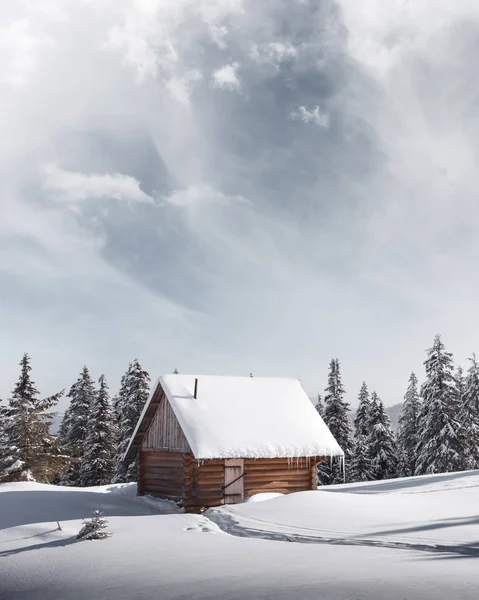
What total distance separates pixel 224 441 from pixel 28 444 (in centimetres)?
2136

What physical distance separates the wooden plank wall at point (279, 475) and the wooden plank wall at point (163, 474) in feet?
9.83

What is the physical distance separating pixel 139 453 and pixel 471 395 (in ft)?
120

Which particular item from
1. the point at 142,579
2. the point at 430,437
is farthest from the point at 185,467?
the point at 430,437

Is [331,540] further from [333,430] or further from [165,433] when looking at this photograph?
[333,430]

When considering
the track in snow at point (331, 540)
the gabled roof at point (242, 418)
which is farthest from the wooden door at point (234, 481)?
the track in snow at point (331, 540)

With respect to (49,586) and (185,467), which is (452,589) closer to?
(49,586)

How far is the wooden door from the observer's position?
2361 centimetres

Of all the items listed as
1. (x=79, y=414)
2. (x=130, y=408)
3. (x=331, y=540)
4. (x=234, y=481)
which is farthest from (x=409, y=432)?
(x=331, y=540)

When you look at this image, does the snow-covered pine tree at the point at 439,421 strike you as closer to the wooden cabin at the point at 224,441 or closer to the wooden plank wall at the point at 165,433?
the wooden cabin at the point at 224,441

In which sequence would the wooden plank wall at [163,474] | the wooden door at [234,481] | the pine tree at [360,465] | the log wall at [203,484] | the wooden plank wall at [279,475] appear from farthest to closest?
the pine tree at [360,465], the wooden plank wall at [163,474], the wooden plank wall at [279,475], the wooden door at [234,481], the log wall at [203,484]

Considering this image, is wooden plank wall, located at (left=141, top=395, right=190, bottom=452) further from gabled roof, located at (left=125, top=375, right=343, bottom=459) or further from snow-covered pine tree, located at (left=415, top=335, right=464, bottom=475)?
snow-covered pine tree, located at (left=415, top=335, right=464, bottom=475)

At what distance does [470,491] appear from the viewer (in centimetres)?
2455

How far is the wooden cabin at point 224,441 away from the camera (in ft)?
76.6

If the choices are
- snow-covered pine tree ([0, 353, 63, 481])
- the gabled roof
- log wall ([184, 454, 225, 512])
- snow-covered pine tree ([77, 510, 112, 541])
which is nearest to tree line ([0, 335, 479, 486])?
snow-covered pine tree ([0, 353, 63, 481])
